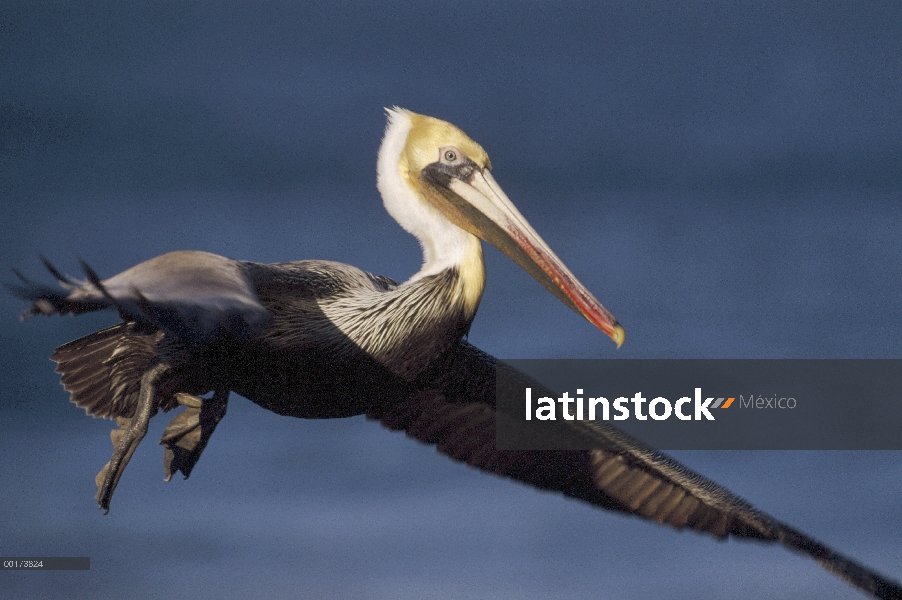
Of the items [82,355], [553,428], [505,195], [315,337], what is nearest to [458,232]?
[505,195]

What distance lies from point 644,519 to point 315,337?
374 cm

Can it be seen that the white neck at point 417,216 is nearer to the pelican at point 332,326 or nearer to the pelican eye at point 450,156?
the pelican at point 332,326

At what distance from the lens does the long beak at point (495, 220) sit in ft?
28.0

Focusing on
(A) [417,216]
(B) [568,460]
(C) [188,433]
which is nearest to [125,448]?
(C) [188,433]

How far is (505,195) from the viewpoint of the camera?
8727 mm

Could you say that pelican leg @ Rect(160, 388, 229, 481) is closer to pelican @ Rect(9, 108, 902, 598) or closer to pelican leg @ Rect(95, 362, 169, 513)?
pelican @ Rect(9, 108, 902, 598)

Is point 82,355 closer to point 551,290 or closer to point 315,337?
point 315,337

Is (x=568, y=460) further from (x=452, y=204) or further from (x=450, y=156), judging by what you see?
(x=450, y=156)

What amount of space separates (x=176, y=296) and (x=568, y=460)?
177 inches

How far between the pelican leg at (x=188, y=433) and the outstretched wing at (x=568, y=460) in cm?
146

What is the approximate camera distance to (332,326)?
26.7ft

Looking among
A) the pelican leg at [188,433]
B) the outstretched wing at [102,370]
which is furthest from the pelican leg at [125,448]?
the outstretched wing at [102,370]

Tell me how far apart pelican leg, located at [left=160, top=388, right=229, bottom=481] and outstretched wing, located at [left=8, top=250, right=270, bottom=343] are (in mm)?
1057

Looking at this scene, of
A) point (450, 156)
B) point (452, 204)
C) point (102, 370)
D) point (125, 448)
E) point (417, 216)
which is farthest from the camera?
point (102, 370)
